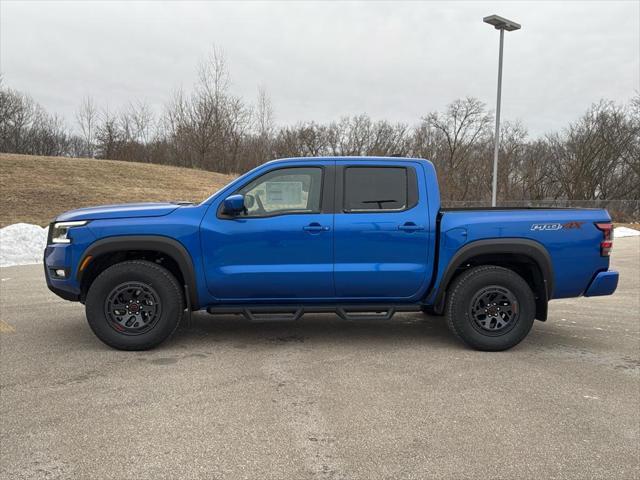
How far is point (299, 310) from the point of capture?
4820 millimetres

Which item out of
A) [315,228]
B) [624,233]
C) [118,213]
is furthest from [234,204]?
[624,233]

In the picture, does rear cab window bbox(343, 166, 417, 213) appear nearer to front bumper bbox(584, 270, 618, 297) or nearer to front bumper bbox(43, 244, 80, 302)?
front bumper bbox(584, 270, 618, 297)

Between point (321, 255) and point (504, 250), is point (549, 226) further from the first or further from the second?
point (321, 255)

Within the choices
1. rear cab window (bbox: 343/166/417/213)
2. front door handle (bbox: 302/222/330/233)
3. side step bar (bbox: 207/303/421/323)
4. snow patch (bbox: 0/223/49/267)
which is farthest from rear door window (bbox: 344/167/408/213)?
snow patch (bbox: 0/223/49/267)

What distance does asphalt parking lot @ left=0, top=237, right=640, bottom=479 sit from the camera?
2824 mm

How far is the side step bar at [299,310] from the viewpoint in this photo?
477cm

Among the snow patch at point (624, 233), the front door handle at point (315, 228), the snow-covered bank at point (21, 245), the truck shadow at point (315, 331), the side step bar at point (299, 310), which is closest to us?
the front door handle at point (315, 228)

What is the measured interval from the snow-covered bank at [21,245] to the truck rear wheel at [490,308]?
10556 mm

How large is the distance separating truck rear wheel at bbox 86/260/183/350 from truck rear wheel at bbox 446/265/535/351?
2691mm

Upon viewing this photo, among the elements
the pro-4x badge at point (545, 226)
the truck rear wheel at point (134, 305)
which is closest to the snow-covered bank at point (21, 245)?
the truck rear wheel at point (134, 305)

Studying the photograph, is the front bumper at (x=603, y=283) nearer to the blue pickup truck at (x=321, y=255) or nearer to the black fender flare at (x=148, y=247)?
the blue pickup truck at (x=321, y=255)

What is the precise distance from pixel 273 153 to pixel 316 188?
45.0m

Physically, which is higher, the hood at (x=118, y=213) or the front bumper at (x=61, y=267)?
the hood at (x=118, y=213)

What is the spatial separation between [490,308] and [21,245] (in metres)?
12.3
